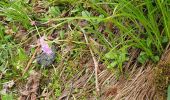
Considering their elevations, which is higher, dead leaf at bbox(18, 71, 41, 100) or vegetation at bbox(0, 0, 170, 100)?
vegetation at bbox(0, 0, 170, 100)

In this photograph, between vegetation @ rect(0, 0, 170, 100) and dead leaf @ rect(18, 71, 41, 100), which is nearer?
vegetation @ rect(0, 0, 170, 100)

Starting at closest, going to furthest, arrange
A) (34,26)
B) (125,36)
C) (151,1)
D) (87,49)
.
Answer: (151,1), (125,36), (87,49), (34,26)

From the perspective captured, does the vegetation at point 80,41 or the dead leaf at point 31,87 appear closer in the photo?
the vegetation at point 80,41

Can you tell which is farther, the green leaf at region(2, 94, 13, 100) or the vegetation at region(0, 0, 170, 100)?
the green leaf at region(2, 94, 13, 100)

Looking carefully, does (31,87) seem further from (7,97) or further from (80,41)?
(80,41)

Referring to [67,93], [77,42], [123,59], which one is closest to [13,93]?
[67,93]

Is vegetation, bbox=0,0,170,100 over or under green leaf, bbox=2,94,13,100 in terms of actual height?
over

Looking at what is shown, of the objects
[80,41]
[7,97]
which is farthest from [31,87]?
A: [80,41]

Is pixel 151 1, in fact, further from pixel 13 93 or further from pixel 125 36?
pixel 13 93
